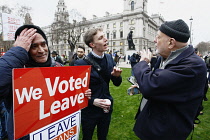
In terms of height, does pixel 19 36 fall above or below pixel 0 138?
above

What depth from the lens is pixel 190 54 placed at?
49.8 inches

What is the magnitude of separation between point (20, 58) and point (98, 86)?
3.41 feet

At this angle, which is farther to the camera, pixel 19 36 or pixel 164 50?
pixel 164 50

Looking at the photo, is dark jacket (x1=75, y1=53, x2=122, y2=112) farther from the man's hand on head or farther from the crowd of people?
the man's hand on head

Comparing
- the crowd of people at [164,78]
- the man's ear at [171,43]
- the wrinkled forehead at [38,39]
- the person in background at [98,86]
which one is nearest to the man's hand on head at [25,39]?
the crowd of people at [164,78]

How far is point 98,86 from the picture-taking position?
1.84m

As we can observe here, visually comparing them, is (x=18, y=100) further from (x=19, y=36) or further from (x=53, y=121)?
(x=19, y=36)

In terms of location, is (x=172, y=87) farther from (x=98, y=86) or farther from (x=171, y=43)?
(x=98, y=86)

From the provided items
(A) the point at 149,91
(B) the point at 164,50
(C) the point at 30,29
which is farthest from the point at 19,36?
(B) the point at 164,50

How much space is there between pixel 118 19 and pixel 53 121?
57.9 m

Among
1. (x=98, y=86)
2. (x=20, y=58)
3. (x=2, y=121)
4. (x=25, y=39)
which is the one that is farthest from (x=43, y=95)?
(x=2, y=121)

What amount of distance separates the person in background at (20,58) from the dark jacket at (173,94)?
69 cm

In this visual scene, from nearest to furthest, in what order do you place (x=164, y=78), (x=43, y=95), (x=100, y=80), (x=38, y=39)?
(x=43, y=95) → (x=164, y=78) → (x=38, y=39) → (x=100, y=80)

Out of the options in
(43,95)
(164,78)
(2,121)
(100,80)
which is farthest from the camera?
(2,121)
